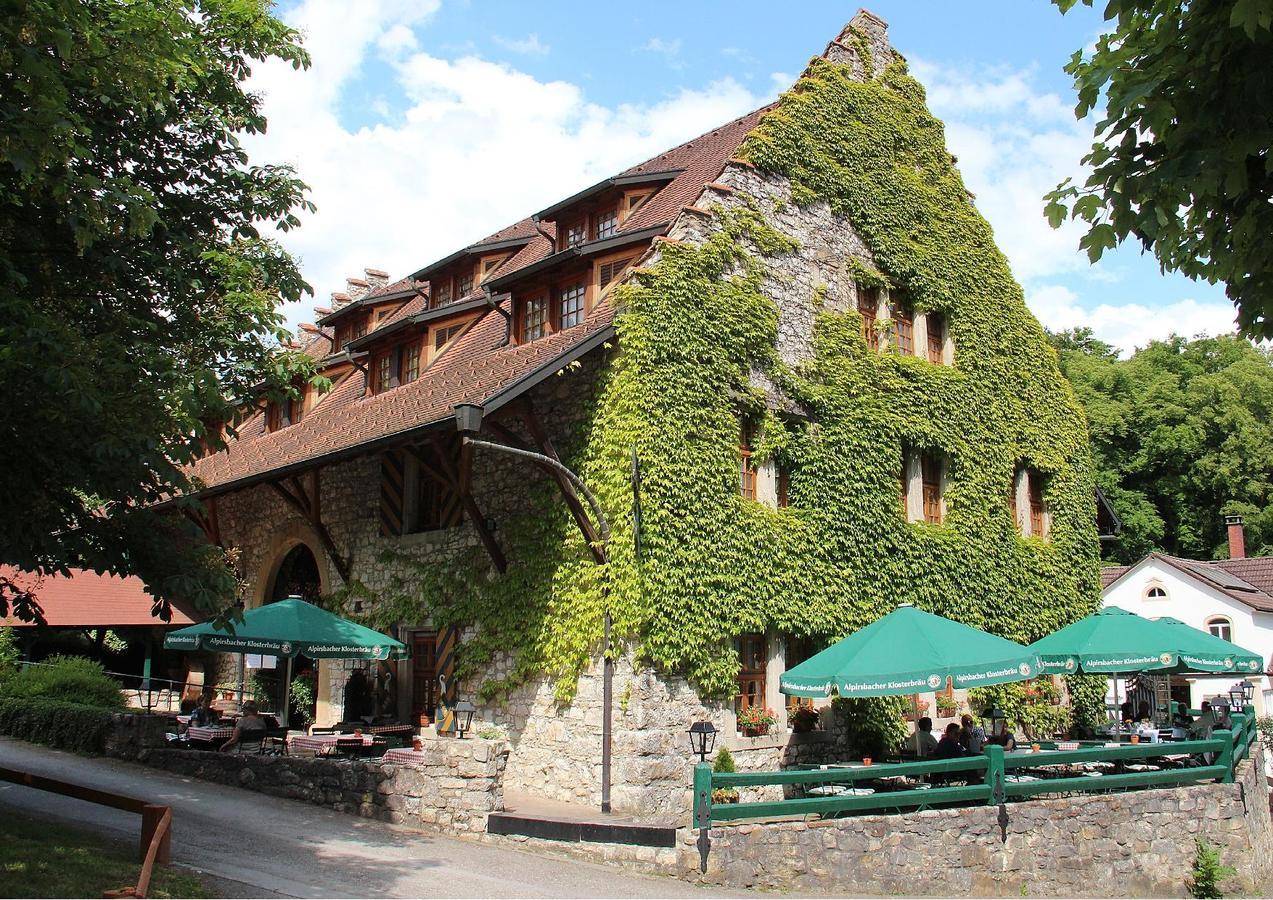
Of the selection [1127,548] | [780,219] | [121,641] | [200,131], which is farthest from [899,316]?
[1127,548]

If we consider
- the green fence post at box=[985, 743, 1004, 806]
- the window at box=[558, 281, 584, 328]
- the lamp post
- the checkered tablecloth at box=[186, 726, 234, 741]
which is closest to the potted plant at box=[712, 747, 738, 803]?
the lamp post

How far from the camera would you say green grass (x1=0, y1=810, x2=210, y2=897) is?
26.9 ft

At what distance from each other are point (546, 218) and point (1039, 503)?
11.3 meters

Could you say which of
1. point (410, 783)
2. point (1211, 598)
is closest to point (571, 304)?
point (410, 783)

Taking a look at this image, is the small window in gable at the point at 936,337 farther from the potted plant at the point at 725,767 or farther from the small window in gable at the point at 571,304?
the potted plant at the point at 725,767

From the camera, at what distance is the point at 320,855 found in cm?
1078

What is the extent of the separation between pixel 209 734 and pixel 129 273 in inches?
328

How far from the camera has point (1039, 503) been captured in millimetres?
21906

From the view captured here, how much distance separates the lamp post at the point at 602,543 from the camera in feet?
43.1

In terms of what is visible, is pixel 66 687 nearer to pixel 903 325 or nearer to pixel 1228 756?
pixel 903 325

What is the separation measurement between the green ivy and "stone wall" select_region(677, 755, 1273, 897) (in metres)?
3.33

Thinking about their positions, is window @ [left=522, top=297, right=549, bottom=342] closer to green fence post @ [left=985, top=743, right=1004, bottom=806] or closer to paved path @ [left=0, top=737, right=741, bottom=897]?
paved path @ [left=0, top=737, right=741, bottom=897]

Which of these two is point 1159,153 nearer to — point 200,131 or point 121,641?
point 200,131

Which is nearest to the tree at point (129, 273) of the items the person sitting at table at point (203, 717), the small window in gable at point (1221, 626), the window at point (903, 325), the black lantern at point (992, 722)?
the person sitting at table at point (203, 717)
